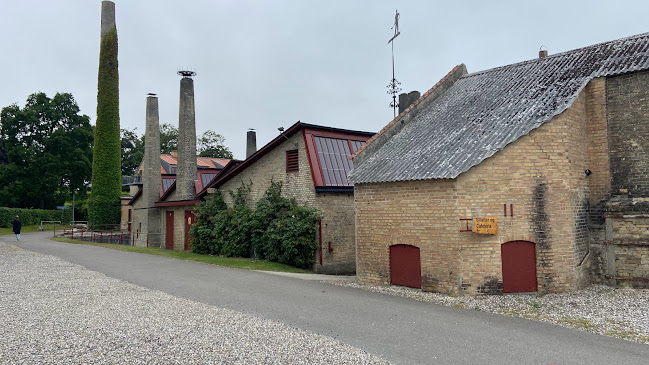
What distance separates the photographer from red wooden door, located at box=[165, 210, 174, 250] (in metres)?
25.8

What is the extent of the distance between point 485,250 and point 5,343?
9899 mm

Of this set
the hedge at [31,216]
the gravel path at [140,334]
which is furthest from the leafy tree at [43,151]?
the gravel path at [140,334]

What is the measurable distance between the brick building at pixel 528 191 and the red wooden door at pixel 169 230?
16.1 m

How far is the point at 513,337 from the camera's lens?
24.3 ft

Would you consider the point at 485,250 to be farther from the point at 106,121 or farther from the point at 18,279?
the point at 106,121

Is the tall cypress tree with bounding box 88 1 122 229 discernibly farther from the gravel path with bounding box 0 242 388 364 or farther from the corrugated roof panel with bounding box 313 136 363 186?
the gravel path with bounding box 0 242 388 364

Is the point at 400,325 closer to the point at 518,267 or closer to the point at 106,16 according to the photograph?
the point at 518,267

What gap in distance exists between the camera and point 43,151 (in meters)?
46.4

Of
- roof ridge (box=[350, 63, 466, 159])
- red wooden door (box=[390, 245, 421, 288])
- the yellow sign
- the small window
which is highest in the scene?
roof ridge (box=[350, 63, 466, 159])

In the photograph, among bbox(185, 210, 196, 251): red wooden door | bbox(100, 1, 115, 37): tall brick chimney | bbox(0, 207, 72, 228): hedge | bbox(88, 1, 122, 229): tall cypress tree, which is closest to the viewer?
bbox(185, 210, 196, 251): red wooden door

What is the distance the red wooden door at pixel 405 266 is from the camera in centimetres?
1176

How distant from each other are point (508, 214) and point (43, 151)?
5007 centimetres

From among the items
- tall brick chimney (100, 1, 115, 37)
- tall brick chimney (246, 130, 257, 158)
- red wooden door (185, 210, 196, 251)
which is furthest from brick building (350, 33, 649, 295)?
tall brick chimney (100, 1, 115, 37)

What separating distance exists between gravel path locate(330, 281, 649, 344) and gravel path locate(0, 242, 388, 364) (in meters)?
4.45
